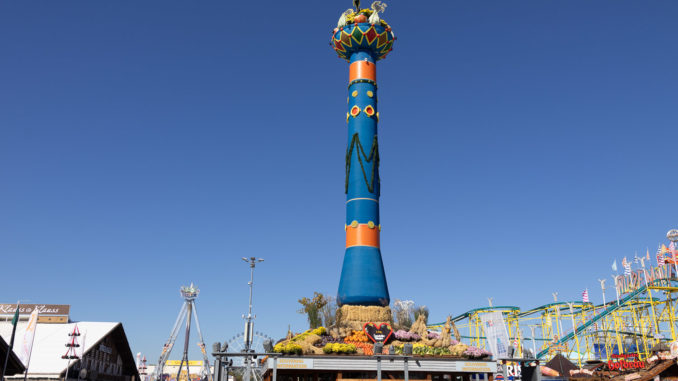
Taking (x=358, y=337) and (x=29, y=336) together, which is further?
(x=29, y=336)

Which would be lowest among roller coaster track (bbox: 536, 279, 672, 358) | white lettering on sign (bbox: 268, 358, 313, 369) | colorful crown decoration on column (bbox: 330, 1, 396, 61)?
white lettering on sign (bbox: 268, 358, 313, 369)

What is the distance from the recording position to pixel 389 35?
50.8 metres

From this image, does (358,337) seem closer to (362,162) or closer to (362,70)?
(362,162)

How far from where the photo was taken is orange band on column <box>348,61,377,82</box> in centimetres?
4941

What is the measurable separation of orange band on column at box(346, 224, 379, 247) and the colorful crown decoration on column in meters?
17.6

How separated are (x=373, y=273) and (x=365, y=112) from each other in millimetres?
15061

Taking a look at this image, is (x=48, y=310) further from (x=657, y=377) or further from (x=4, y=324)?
(x=657, y=377)

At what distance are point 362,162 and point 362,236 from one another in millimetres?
6915

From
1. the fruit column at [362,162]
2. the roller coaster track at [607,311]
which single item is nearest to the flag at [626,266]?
the roller coaster track at [607,311]

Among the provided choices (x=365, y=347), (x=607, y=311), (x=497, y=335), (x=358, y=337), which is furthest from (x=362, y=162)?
(x=607, y=311)

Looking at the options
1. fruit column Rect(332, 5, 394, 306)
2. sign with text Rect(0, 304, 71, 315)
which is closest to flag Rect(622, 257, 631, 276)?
fruit column Rect(332, 5, 394, 306)

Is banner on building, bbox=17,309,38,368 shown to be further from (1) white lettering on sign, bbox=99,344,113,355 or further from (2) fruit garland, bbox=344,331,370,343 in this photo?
(2) fruit garland, bbox=344,331,370,343

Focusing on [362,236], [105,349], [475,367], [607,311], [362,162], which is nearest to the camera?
[475,367]

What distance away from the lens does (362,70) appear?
4959 cm
